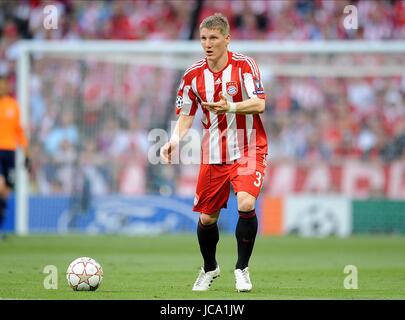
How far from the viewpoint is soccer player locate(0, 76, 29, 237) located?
56.4 feet

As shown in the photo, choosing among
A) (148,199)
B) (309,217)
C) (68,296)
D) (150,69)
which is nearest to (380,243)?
(309,217)

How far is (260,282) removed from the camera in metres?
9.94

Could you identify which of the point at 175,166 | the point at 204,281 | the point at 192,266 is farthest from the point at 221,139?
the point at 175,166

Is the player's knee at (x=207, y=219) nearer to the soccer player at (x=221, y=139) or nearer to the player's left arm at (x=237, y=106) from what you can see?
the soccer player at (x=221, y=139)

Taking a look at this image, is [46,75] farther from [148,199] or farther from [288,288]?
[288,288]

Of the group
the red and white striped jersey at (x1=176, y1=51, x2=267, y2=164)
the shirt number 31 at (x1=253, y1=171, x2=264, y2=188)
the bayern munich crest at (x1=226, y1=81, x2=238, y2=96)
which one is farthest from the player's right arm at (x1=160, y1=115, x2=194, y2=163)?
the shirt number 31 at (x1=253, y1=171, x2=264, y2=188)

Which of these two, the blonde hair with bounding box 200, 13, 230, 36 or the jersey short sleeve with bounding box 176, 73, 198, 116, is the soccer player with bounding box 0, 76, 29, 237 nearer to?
the jersey short sleeve with bounding box 176, 73, 198, 116

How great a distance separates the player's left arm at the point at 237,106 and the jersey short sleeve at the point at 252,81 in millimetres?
90

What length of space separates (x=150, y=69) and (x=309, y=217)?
15.4 feet

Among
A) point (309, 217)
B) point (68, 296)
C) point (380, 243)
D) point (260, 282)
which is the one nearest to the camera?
point (68, 296)

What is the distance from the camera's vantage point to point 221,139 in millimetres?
9273

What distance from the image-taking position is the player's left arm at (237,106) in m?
8.54

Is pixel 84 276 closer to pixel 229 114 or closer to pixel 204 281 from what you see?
pixel 204 281
